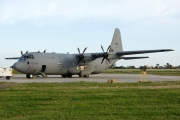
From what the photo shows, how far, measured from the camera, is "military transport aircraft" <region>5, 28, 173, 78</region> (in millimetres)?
37344

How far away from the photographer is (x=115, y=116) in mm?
9758

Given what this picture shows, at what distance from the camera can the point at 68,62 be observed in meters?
41.8

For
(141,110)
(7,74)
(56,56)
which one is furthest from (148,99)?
(56,56)

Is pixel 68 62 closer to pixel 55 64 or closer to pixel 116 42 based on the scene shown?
pixel 55 64

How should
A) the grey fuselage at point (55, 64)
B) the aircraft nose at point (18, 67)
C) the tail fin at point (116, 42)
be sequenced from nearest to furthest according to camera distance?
1. the aircraft nose at point (18, 67)
2. the grey fuselage at point (55, 64)
3. the tail fin at point (116, 42)

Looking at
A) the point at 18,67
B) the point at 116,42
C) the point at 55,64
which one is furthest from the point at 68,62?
the point at 116,42

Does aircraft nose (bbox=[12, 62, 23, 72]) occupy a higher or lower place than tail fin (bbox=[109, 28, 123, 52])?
lower

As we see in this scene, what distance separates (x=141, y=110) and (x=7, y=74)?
27.3 meters

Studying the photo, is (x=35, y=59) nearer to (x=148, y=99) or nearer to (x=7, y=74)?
(x=7, y=74)

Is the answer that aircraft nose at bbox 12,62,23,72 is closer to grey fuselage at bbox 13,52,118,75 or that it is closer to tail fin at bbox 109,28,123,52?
grey fuselage at bbox 13,52,118,75

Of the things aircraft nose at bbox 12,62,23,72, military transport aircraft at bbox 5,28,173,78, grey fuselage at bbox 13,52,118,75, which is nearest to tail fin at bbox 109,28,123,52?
military transport aircraft at bbox 5,28,173,78

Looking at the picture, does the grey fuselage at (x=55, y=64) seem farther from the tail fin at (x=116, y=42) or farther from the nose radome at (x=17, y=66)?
the tail fin at (x=116, y=42)

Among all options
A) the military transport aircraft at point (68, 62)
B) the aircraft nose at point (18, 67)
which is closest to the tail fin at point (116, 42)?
the military transport aircraft at point (68, 62)

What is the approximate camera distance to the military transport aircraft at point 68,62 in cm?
3734
